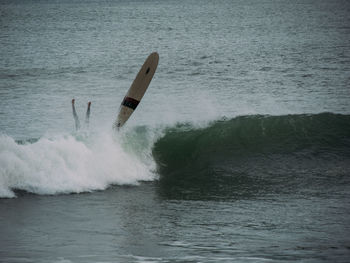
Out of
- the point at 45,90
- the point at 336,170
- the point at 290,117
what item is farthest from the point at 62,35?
the point at 336,170

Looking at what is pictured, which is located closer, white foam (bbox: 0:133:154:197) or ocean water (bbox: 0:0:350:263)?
ocean water (bbox: 0:0:350:263)

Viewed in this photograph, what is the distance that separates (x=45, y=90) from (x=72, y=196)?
1521 cm

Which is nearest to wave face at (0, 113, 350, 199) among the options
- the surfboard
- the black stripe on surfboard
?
the surfboard

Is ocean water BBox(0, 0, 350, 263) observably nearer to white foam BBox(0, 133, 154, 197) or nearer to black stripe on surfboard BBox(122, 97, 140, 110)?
white foam BBox(0, 133, 154, 197)

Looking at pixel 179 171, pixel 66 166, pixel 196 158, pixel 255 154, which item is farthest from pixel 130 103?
pixel 66 166

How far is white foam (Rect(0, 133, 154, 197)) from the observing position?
1195 centimetres

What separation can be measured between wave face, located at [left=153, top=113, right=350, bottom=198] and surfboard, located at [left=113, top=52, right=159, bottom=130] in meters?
1.22

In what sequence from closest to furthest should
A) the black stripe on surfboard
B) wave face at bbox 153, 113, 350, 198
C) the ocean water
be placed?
the ocean water
wave face at bbox 153, 113, 350, 198
the black stripe on surfboard

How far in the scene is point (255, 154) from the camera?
1497 centimetres

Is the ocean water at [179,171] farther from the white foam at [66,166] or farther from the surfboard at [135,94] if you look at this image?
the surfboard at [135,94]

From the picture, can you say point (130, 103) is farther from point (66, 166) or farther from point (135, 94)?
point (66, 166)

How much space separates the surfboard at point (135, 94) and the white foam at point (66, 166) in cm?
194

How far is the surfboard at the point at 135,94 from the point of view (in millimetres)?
15953

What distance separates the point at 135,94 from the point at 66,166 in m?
4.27
